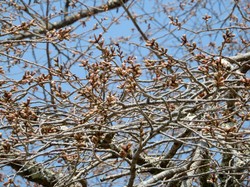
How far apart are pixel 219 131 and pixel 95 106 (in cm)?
92

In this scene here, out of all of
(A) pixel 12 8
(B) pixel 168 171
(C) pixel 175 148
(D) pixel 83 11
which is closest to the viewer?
(B) pixel 168 171

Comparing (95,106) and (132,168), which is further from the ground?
(95,106)

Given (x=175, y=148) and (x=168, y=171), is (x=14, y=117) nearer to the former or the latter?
(x=168, y=171)

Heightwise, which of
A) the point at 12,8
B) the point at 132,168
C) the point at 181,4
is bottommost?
the point at 132,168

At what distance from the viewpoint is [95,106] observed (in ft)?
11.9

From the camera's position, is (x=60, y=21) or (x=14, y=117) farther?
(x=60, y=21)

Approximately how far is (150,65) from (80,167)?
1.60 meters

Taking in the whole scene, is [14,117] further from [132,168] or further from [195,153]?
[195,153]

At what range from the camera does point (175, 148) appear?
5.43 m

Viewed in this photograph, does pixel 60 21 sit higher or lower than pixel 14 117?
higher

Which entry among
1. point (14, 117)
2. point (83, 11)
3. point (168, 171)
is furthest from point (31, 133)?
point (83, 11)

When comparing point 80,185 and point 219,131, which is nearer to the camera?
point 219,131

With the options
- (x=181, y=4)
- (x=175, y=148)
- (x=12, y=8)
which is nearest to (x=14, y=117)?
(x=175, y=148)

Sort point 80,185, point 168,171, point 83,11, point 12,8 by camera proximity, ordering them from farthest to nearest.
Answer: point 83,11
point 12,8
point 80,185
point 168,171
